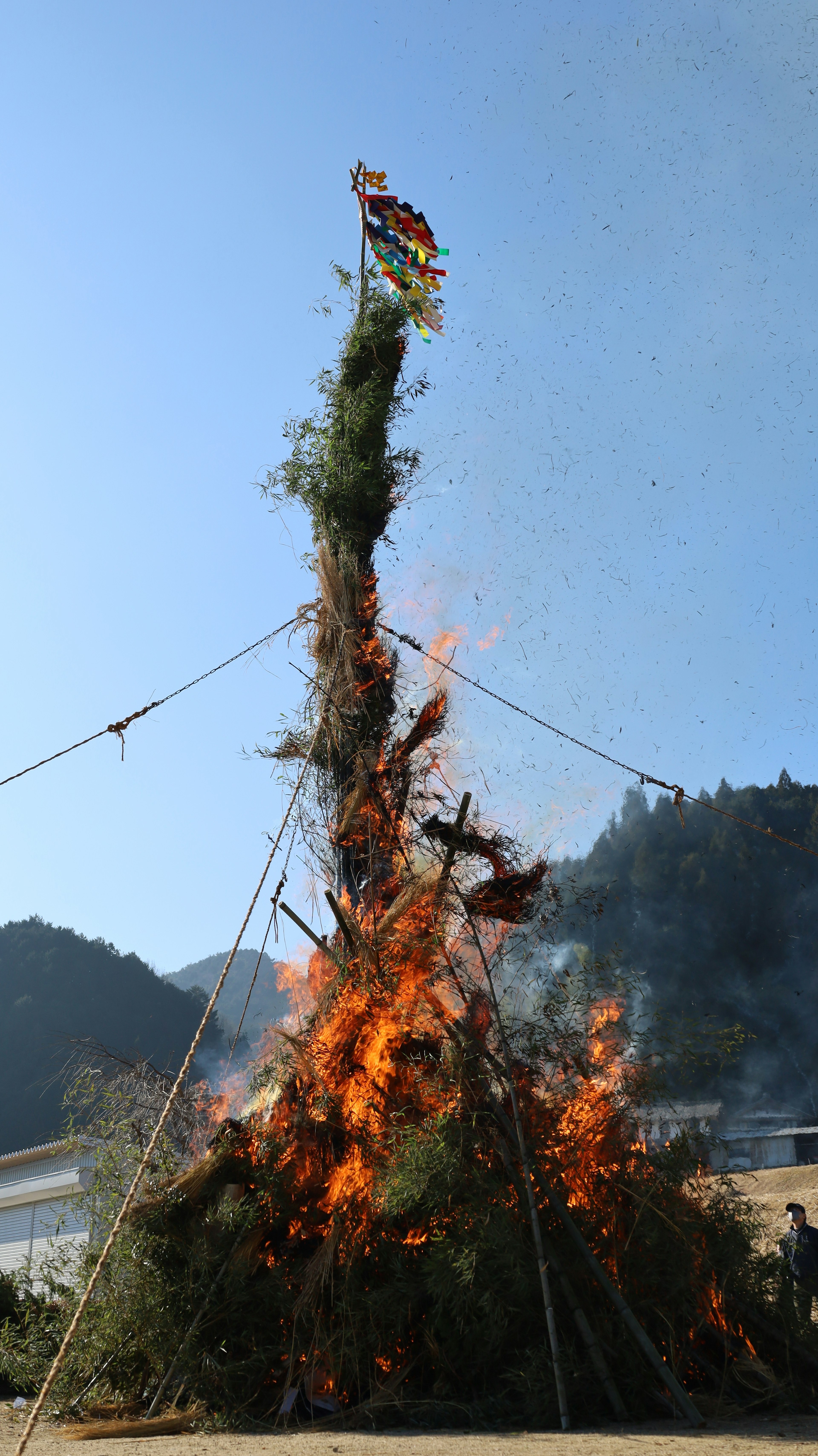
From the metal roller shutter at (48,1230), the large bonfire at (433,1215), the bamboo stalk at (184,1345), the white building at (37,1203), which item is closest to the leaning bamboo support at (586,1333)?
the large bonfire at (433,1215)

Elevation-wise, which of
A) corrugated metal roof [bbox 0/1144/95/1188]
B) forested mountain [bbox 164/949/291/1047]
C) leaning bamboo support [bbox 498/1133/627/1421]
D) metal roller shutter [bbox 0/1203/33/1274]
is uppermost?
forested mountain [bbox 164/949/291/1047]

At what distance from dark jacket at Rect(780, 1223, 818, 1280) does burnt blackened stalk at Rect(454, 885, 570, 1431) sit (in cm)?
250

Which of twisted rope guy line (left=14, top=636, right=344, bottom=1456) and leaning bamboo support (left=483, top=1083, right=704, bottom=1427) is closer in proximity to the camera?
twisted rope guy line (left=14, top=636, right=344, bottom=1456)

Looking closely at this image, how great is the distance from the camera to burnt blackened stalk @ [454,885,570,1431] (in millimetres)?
5172

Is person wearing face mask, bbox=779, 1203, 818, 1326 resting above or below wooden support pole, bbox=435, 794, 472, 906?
below

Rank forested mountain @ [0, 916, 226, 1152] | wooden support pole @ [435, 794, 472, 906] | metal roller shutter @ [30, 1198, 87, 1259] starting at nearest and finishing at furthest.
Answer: wooden support pole @ [435, 794, 472, 906], metal roller shutter @ [30, 1198, 87, 1259], forested mountain @ [0, 916, 226, 1152]

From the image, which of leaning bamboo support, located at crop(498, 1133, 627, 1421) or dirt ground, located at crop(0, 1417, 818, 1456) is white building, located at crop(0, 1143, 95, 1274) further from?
leaning bamboo support, located at crop(498, 1133, 627, 1421)

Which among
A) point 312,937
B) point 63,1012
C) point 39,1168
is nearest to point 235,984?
point 63,1012

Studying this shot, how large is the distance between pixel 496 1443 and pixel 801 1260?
3.69 metres

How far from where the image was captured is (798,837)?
1881 inches

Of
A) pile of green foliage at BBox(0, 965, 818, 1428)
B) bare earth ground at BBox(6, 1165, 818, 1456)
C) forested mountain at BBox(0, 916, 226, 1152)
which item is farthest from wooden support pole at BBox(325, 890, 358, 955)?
forested mountain at BBox(0, 916, 226, 1152)

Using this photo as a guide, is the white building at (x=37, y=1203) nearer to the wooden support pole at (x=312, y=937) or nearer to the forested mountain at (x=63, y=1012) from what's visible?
the wooden support pole at (x=312, y=937)

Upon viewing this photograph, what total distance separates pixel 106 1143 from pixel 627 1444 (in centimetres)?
483

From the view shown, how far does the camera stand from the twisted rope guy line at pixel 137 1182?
13.0 feet
